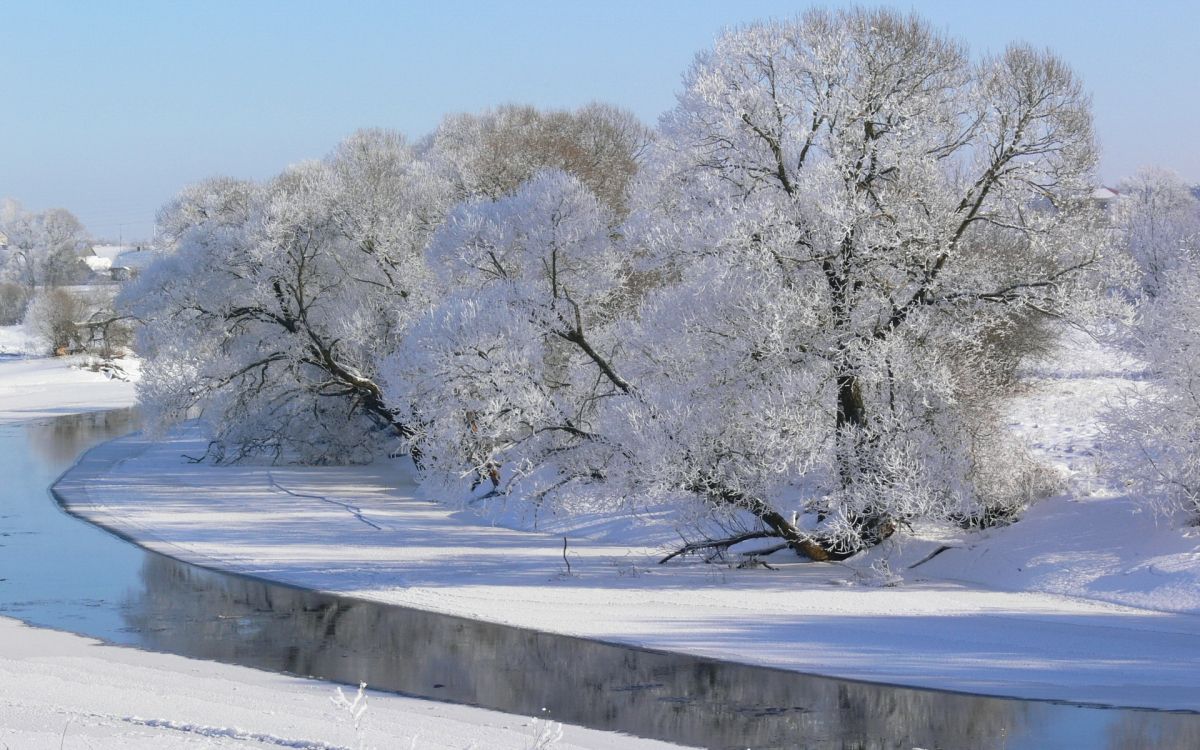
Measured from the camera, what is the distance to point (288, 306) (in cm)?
2995

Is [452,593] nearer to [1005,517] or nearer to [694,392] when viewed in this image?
[694,392]

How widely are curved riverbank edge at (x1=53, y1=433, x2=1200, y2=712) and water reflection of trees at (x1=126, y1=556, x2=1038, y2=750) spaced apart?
45 cm

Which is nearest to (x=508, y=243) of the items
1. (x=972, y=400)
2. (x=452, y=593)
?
(x=452, y=593)

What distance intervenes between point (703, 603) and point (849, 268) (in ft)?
15.6

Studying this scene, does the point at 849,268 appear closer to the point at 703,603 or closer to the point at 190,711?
the point at 703,603

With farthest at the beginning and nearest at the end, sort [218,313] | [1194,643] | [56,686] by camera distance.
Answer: [218,313]
[1194,643]
[56,686]

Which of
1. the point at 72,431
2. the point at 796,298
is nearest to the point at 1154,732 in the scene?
the point at 796,298

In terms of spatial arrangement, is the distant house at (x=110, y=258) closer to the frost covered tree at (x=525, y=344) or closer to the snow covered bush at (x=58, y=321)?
the snow covered bush at (x=58, y=321)

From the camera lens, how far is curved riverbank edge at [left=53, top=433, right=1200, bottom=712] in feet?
42.9

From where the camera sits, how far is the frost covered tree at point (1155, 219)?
4209 centimetres

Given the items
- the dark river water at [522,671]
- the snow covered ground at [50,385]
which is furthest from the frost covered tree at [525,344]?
the snow covered ground at [50,385]

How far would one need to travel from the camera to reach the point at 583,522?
2219cm

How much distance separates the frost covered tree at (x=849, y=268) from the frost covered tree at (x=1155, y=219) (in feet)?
65.7

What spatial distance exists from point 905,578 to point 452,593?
6046 millimetres
